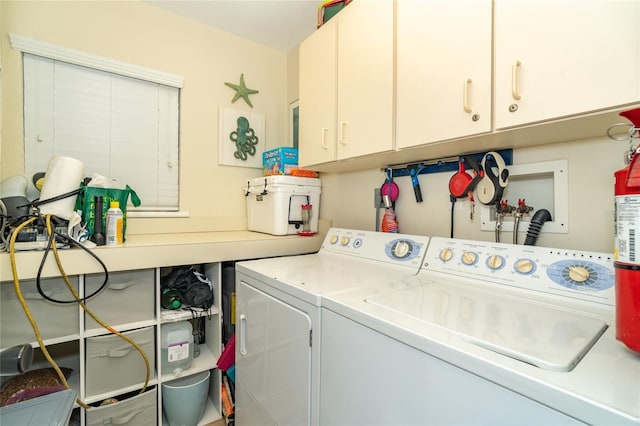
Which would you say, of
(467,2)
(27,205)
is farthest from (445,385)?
(27,205)

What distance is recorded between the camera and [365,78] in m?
1.46

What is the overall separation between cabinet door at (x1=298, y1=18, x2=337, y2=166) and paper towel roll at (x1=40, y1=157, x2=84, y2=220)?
50.3 inches

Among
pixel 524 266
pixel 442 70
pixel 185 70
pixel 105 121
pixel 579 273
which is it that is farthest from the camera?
pixel 185 70

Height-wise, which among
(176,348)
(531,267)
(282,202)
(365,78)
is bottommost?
(176,348)

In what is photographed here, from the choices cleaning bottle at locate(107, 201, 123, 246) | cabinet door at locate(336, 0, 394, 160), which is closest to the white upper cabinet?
cabinet door at locate(336, 0, 394, 160)

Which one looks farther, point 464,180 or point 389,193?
point 389,193

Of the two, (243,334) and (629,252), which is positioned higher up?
(629,252)

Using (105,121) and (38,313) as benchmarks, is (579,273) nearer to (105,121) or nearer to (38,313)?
(38,313)

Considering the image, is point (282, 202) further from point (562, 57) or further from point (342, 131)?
point (562, 57)

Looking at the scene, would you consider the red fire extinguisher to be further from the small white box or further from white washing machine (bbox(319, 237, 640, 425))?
the small white box

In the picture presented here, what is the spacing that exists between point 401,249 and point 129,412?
1664 mm

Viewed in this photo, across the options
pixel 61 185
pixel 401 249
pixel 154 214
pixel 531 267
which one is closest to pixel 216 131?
pixel 154 214

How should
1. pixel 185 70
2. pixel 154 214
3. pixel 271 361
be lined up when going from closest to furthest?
pixel 271 361
pixel 154 214
pixel 185 70

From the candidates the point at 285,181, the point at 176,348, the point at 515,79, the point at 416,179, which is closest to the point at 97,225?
the point at 176,348
